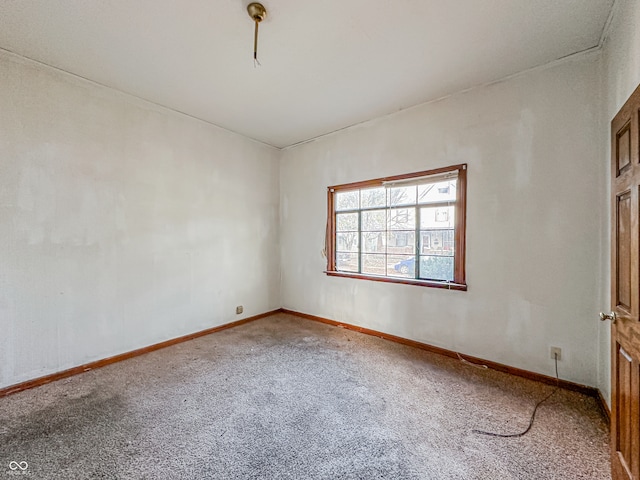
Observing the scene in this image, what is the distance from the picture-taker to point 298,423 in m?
1.82

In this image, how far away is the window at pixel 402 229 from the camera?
9.42 feet

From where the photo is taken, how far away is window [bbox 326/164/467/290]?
2.87 metres

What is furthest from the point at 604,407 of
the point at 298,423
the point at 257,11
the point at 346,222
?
the point at 257,11

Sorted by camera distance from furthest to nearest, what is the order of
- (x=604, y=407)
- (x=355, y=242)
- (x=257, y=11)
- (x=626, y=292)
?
(x=355, y=242) < (x=604, y=407) < (x=257, y=11) < (x=626, y=292)

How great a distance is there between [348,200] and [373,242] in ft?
2.42

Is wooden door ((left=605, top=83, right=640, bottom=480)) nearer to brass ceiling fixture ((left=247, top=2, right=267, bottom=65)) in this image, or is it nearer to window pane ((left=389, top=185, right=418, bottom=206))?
window pane ((left=389, top=185, right=418, bottom=206))

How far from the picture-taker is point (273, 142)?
430 cm

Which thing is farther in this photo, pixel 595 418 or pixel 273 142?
pixel 273 142

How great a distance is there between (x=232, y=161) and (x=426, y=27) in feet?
9.46

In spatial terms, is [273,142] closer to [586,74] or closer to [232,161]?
[232,161]

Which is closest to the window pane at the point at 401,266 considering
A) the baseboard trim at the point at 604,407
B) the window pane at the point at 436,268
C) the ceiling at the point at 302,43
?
the window pane at the point at 436,268

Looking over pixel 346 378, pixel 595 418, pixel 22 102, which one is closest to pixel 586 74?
pixel 595 418

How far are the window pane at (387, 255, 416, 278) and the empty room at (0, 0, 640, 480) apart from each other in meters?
0.04

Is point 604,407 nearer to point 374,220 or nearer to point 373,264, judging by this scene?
point 373,264
